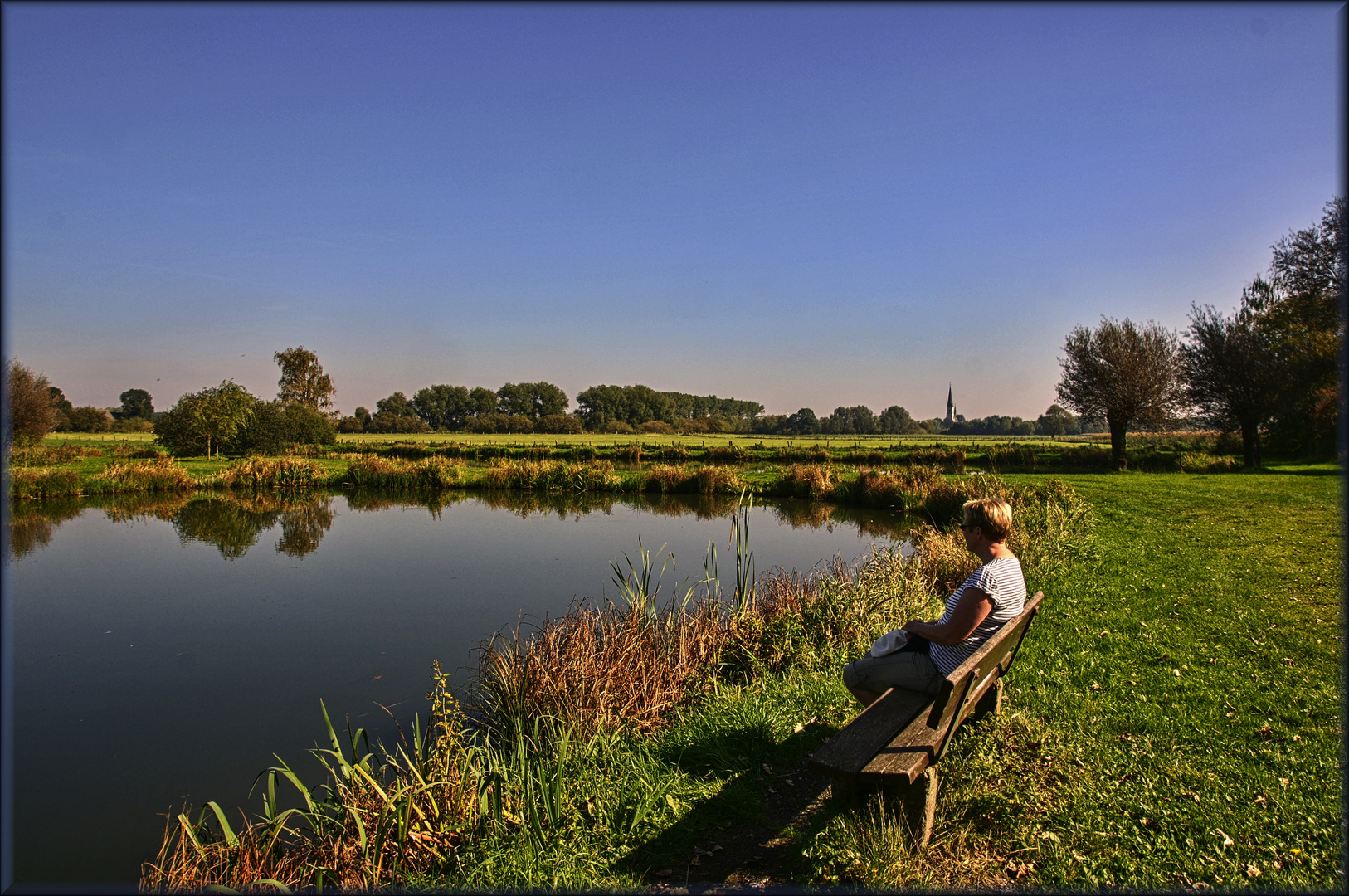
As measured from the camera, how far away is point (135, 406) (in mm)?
77000

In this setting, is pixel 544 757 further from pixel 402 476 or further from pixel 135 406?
pixel 135 406

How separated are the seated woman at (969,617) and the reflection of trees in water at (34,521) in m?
16.9

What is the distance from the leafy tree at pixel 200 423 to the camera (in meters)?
39.2

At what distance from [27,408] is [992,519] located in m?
47.0

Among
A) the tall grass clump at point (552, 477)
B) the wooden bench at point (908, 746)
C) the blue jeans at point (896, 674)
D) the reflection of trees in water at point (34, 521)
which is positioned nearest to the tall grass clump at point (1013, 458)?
the tall grass clump at point (552, 477)

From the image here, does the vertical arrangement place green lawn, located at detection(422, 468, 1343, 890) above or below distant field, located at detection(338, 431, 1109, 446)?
below

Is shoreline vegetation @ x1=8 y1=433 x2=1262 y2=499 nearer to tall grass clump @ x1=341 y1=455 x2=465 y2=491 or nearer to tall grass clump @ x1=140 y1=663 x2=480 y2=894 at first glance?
tall grass clump @ x1=341 y1=455 x2=465 y2=491

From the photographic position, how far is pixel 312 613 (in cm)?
1099

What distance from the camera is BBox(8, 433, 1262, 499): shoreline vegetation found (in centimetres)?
2697

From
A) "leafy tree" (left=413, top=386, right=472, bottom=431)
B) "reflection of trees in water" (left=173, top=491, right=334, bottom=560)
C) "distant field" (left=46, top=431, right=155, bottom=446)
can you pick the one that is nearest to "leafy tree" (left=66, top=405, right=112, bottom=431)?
"distant field" (left=46, top=431, right=155, bottom=446)

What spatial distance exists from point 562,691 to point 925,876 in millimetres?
3280

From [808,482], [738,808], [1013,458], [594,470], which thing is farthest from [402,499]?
[1013,458]

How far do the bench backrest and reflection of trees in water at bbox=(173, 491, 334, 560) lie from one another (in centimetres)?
1581

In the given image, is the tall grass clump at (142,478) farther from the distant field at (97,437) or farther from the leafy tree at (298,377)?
the leafy tree at (298,377)
